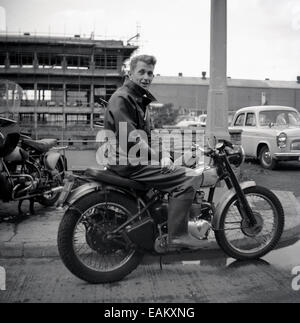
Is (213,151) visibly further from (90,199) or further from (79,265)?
(79,265)

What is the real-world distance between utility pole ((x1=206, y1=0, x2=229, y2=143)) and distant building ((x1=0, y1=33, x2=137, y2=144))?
5272 cm

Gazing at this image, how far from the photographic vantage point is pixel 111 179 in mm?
3697

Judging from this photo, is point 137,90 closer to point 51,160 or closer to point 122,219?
point 122,219

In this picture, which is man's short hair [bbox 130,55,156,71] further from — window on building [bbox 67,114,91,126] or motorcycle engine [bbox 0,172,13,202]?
window on building [bbox 67,114,91,126]

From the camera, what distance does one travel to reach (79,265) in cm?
366

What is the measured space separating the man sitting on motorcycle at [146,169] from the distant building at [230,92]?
77.4 m

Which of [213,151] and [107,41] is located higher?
[107,41]

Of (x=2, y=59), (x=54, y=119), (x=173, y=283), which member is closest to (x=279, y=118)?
(x=173, y=283)

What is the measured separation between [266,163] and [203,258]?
9076 millimetres

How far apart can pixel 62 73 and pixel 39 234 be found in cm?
5888

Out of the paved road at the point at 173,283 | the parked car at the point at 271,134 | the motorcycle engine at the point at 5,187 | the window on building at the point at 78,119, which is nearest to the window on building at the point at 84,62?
the window on building at the point at 78,119

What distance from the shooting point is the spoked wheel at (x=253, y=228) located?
166 inches

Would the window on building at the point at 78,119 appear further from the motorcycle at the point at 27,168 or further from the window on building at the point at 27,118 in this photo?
A: the motorcycle at the point at 27,168
